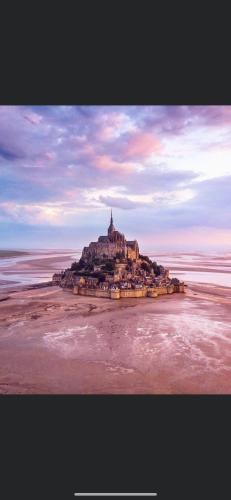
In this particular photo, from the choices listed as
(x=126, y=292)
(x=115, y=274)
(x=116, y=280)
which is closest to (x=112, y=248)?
(x=115, y=274)

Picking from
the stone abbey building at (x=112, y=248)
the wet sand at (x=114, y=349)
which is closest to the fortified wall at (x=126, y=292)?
the wet sand at (x=114, y=349)

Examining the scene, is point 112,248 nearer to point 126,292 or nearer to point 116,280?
point 116,280

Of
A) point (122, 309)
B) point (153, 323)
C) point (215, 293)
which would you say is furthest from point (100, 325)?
point (215, 293)

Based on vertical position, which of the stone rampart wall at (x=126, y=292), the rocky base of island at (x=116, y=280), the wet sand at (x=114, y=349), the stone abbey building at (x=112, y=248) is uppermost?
the stone abbey building at (x=112, y=248)

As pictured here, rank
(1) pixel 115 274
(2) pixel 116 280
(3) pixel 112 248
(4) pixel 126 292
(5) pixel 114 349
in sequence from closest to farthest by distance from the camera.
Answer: (5) pixel 114 349, (4) pixel 126 292, (2) pixel 116 280, (1) pixel 115 274, (3) pixel 112 248

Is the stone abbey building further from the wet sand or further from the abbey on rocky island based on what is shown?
the wet sand

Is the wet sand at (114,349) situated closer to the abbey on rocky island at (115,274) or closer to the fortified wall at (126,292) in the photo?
the fortified wall at (126,292)

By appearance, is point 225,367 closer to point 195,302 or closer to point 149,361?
point 149,361
